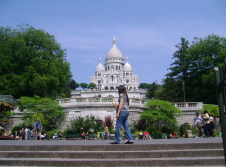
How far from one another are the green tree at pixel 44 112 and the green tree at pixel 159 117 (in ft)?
29.2

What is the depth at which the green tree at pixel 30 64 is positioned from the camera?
36125 mm

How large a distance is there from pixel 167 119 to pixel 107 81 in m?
84.2

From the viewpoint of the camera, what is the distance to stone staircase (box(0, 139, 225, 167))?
6828mm

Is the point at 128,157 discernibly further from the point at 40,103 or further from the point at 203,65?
the point at 203,65

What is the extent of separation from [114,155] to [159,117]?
69.3 ft

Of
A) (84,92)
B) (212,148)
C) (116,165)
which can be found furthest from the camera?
(84,92)

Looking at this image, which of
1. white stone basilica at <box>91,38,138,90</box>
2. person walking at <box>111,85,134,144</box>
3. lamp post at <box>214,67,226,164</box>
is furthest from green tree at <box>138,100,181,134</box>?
white stone basilica at <box>91,38,138,90</box>

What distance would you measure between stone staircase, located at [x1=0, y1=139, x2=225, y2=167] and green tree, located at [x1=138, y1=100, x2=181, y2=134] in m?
19.5

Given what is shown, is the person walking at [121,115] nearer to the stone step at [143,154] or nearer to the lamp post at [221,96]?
the stone step at [143,154]

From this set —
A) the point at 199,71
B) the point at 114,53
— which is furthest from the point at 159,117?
the point at 114,53

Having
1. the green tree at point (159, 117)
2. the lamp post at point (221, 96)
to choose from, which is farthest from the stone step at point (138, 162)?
the green tree at point (159, 117)

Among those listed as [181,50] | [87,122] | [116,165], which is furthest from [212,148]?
[181,50]

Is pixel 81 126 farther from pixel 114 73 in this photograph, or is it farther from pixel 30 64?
pixel 114 73

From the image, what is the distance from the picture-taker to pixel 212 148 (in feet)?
26.0
